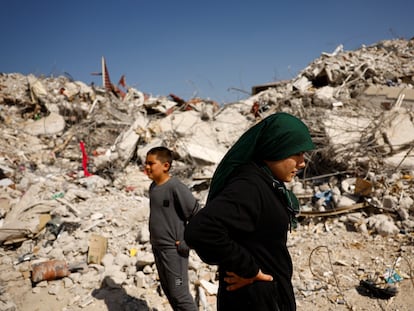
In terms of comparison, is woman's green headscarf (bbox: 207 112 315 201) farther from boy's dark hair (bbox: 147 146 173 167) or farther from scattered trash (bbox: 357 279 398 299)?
scattered trash (bbox: 357 279 398 299)

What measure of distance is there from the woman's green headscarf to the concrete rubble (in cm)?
219

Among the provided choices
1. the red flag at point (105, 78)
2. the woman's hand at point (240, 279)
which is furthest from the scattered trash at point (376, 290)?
the red flag at point (105, 78)

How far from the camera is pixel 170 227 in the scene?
217 cm

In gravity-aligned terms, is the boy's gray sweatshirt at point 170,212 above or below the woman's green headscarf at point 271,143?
below

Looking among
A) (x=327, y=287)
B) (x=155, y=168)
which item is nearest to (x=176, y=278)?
(x=155, y=168)

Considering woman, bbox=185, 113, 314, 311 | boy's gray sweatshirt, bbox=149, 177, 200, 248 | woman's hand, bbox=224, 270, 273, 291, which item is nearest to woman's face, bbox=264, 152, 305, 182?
woman, bbox=185, 113, 314, 311

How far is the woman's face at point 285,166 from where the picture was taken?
3.98 ft

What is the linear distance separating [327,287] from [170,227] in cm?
198

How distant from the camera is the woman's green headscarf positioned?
1181 millimetres

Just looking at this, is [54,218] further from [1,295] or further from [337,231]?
[337,231]

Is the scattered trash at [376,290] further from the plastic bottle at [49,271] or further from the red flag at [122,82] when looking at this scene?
the red flag at [122,82]

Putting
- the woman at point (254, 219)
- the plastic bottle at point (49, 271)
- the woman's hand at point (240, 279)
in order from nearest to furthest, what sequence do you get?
the woman at point (254, 219)
the woman's hand at point (240, 279)
the plastic bottle at point (49, 271)

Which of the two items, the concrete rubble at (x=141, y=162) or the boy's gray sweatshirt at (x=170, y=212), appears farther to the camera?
the concrete rubble at (x=141, y=162)

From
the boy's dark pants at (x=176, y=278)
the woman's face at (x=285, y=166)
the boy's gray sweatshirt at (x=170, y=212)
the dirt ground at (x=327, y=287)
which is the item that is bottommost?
the dirt ground at (x=327, y=287)
